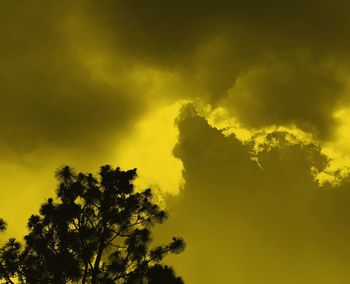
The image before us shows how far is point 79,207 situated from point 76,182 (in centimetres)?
148

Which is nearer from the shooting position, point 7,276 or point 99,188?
point 7,276

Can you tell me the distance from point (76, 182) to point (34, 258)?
4.34 meters

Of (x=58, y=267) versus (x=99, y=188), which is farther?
(x=99, y=188)

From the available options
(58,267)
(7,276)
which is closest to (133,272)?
(58,267)

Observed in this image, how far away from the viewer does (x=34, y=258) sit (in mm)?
27828

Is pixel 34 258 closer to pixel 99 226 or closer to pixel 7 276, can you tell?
pixel 7 276

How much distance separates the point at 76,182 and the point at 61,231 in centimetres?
268

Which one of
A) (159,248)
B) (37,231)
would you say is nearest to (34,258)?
(37,231)

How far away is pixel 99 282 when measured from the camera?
27.7 metres

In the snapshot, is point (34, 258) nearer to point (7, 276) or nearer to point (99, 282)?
point (7, 276)

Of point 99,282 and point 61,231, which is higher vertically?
point 61,231

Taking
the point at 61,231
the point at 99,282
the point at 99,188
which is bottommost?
the point at 99,282

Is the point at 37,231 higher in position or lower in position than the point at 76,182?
lower

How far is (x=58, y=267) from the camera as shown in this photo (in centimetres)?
2652
